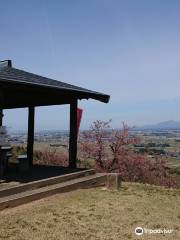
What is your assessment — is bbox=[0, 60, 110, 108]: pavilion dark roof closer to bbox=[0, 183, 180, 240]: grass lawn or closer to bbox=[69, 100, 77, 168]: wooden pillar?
bbox=[69, 100, 77, 168]: wooden pillar

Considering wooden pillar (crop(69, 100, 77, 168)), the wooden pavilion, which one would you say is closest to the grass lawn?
wooden pillar (crop(69, 100, 77, 168))

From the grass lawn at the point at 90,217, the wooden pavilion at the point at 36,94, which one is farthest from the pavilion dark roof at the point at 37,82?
the grass lawn at the point at 90,217

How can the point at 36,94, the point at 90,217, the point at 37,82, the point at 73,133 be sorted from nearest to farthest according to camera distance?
the point at 90,217, the point at 37,82, the point at 73,133, the point at 36,94

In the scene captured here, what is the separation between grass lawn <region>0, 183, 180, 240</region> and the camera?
21.4 feet

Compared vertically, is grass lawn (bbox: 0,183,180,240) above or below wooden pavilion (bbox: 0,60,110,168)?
below

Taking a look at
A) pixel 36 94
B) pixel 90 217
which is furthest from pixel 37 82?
pixel 90 217

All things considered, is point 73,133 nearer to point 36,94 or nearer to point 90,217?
point 36,94

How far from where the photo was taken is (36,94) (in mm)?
12484

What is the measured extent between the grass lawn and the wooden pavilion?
289cm

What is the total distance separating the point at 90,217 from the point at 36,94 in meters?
5.93

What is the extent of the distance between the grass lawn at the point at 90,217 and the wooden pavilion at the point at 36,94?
9.47 feet

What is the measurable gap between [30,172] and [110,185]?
2637 millimetres

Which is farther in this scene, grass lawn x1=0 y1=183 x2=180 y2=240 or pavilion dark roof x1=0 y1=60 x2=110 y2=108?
pavilion dark roof x1=0 y1=60 x2=110 y2=108

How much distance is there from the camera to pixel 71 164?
12.4m
